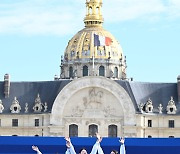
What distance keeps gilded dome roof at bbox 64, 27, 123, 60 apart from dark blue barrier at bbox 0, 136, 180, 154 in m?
60.8

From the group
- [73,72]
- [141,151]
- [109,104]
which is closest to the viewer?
[141,151]

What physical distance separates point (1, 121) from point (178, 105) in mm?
18528

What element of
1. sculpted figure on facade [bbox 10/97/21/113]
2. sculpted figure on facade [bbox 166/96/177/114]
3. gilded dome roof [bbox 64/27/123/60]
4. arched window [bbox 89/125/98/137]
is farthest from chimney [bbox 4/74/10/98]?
gilded dome roof [bbox 64/27/123/60]

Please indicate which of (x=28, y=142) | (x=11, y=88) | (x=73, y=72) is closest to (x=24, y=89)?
(x=11, y=88)

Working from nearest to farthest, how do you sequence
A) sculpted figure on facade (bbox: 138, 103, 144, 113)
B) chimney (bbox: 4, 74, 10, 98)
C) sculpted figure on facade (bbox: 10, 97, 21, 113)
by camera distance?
sculpted figure on facade (bbox: 138, 103, 144, 113) < sculpted figure on facade (bbox: 10, 97, 21, 113) < chimney (bbox: 4, 74, 10, 98)

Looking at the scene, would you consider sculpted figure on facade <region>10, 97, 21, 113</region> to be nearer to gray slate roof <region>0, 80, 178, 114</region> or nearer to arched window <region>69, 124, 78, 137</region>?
gray slate roof <region>0, 80, 178, 114</region>

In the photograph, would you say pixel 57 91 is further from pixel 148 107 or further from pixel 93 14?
pixel 93 14

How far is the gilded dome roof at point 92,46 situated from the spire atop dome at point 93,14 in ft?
4.03

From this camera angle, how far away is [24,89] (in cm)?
10688

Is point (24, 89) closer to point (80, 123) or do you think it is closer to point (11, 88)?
point (11, 88)

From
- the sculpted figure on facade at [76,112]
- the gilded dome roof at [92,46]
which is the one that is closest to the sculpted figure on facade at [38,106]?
the sculpted figure on facade at [76,112]

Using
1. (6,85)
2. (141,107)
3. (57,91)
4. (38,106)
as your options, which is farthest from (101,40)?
(141,107)

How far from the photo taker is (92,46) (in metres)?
125

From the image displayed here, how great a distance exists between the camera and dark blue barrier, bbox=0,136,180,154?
196 ft
